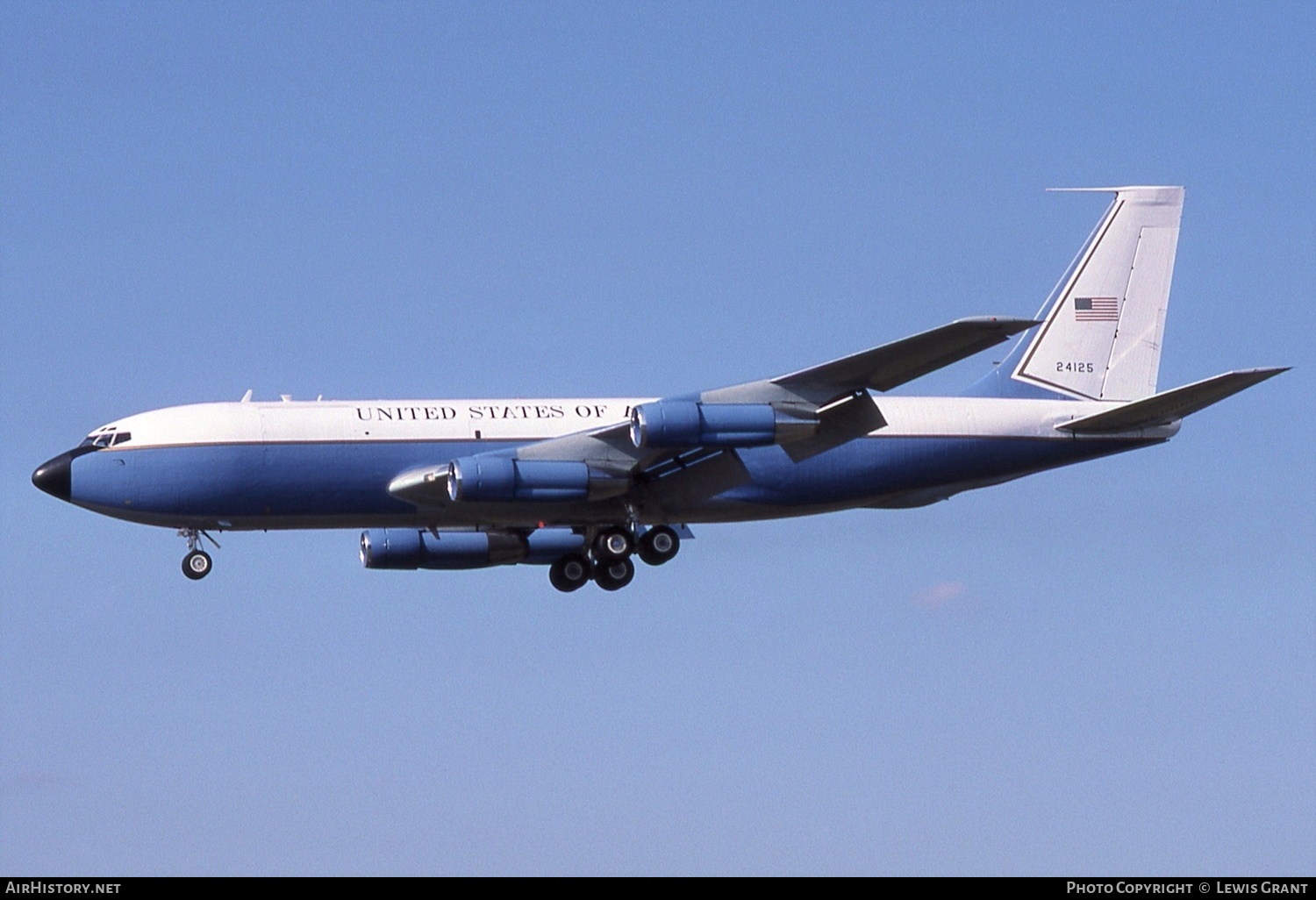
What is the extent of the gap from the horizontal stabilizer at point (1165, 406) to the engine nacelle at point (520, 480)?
1307cm

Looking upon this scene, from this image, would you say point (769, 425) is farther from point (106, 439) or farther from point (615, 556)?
point (106, 439)

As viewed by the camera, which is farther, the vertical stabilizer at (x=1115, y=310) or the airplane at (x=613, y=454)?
the vertical stabilizer at (x=1115, y=310)

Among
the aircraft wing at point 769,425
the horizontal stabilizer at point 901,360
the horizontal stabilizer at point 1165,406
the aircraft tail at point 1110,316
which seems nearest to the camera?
the horizontal stabilizer at point 901,360

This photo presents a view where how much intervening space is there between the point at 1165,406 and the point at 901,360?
8780 mm

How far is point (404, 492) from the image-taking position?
4844 cm

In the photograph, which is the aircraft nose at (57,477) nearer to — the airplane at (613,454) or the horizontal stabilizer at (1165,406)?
the airplane at (613,454)

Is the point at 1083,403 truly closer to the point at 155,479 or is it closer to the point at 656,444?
the point at 656,444

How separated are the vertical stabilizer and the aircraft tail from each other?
2 cm

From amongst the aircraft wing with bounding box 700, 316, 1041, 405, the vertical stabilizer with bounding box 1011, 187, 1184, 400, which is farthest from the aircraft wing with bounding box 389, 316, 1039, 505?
the vertical stabilizer with bounding box 1011, 187, 1184, 400

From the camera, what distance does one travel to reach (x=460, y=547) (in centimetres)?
5597

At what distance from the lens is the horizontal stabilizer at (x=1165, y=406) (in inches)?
1870

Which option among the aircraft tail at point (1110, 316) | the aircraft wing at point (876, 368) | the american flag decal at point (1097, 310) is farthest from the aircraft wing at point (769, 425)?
the american flag decal at point (1097, 310)

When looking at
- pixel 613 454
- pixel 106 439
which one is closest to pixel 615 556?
pixel 613 454
